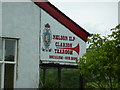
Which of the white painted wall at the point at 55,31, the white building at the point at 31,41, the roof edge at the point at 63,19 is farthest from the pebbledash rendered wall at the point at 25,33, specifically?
the roof edge at the point at 63,19

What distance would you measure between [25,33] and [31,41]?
44 cm

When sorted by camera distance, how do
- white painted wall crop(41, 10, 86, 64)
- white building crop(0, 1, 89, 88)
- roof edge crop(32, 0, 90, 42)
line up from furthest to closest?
roof edge crop(32, 0, 90, 42) < white painted wall crop(41, 10, 86, 64) < white building crop(0, 1, 89, 88)

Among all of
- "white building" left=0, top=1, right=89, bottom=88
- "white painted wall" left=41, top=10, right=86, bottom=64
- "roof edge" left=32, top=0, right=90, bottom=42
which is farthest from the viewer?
"roof edge" left=32, top=0, right=90, bottom=42

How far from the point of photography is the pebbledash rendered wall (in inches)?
581

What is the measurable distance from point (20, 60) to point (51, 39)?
177 cm

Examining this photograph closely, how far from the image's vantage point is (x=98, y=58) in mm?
11758

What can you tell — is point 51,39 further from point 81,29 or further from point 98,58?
point 98,58

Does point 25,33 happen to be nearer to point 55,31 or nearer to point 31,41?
point 31,41

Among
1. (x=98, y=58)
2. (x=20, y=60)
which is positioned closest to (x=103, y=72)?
(x=98, y=58)

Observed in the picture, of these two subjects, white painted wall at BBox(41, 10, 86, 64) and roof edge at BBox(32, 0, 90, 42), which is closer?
white painted wall at BBox(41, 10, 86, 64)

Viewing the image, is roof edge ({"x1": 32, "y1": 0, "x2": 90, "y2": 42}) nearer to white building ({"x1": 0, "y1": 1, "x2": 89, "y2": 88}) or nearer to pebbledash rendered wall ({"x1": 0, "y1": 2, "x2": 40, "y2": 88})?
white building ({"x1": 0, "y1": 1, "x2": 89, "y2": 88})

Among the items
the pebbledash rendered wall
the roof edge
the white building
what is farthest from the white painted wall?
the pebbledash rendered wall

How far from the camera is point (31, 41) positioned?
1537cm

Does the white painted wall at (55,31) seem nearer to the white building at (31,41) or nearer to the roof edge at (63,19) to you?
the white building at (31,41)
